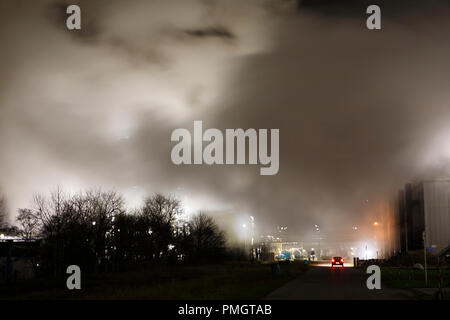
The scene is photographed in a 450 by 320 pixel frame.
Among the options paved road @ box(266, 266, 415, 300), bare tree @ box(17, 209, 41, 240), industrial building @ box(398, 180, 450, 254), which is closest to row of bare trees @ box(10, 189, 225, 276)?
bare tree @ box(17, 209, 41, 240)

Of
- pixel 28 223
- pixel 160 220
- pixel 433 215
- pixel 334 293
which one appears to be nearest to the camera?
pixel 334 293

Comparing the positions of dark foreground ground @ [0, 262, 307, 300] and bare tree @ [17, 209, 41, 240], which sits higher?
bare tree @ [17, 209, 41, 240]

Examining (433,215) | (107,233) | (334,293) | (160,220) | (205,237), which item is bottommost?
(334,293)

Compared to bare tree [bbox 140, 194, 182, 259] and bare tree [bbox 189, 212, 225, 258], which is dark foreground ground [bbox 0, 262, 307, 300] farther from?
bare tree [bbox 189, 212, 225, 258]

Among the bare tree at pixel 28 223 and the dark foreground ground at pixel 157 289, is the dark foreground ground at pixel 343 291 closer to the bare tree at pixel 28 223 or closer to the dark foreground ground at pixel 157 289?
the dark foreground ground at pixel 157 289

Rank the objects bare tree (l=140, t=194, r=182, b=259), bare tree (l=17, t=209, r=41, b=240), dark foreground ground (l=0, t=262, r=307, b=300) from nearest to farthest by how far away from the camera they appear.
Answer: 1. dark foreground ground (l=0, t=262, r=307, b=300)
2. bare tree (l=17, t=209, r=41, b=240)
3. bare tree (l=140, t=194, r=182, b=259)

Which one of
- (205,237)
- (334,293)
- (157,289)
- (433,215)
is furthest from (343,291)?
(205,237)

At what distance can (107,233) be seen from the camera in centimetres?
8200

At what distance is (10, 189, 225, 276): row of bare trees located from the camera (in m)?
65.4

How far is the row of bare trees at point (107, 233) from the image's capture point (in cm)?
6538

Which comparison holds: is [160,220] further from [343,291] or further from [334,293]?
[334,293]

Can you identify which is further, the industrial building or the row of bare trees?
the industrial building

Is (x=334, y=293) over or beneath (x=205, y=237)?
beneath
